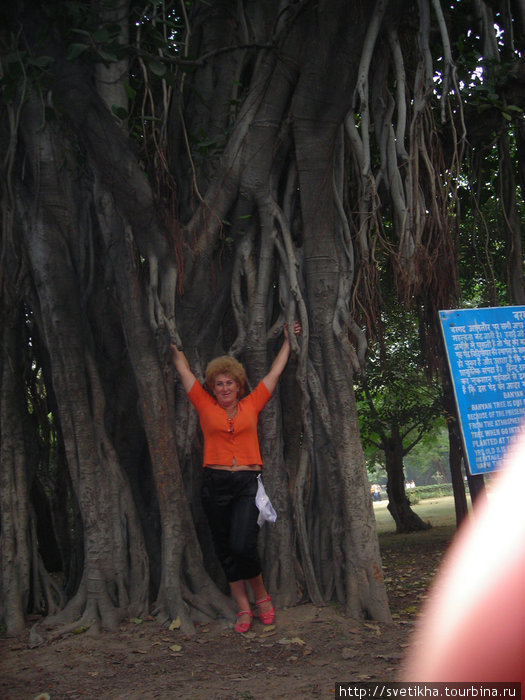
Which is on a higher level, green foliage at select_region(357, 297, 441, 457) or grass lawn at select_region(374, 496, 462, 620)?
green foliage at select_region(357, 297, 441, 457)

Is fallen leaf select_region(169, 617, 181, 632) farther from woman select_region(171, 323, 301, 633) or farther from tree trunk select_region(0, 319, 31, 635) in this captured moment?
tree trunk select_region(0, 319, 31, 635)

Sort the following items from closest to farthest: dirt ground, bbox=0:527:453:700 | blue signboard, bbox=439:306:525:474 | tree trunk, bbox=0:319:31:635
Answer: dirt ground, bbox=0:527:453:700
blue signboard, bbox=439:306:525:474
tree trunk, bbox=0:319:31:635

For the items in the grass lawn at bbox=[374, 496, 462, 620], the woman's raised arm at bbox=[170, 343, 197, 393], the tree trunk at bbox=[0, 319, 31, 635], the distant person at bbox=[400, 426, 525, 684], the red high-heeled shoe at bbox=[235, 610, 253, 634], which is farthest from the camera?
the grass lawn at bbox=[374, 496, 462, 620]

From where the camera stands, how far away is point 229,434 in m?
3.82

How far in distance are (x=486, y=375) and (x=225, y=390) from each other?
1470 millimetres

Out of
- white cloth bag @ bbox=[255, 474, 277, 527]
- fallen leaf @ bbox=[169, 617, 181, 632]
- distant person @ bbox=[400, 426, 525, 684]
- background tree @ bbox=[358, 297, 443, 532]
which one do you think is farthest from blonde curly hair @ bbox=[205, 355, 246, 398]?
background tree @ bbox=[358, 297, 443, 532]

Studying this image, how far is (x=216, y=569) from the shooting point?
4398mm

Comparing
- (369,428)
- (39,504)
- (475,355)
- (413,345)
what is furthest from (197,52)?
(369,428)

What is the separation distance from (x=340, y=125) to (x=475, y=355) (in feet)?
5.97

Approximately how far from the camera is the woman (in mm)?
3764

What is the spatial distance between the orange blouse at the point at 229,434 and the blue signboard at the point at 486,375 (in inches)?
46.8

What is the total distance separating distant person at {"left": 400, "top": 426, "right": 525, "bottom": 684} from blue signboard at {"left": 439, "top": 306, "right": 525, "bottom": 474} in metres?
0.11

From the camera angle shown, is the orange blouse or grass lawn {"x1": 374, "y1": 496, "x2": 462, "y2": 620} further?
grass lawn {"x1": 374, "y1": 496, "x2": 462, "y2": 620}

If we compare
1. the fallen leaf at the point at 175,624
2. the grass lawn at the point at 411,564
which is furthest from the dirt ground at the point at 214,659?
the grass lawn at the point at 411,564
